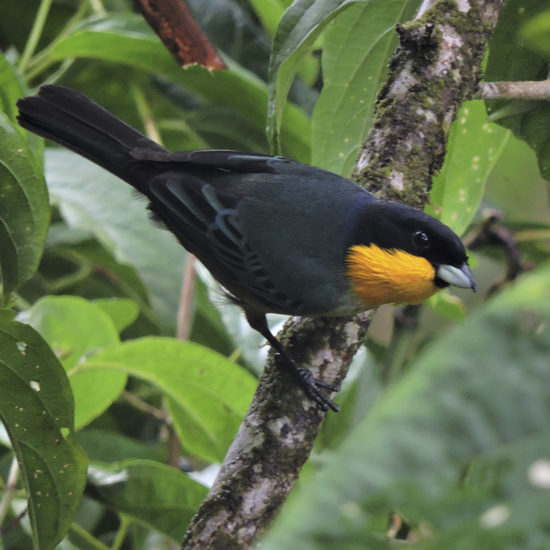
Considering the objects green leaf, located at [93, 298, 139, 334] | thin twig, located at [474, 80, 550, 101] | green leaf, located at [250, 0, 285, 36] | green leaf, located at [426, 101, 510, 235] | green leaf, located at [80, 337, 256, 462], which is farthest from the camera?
green leaf, located at [250, 0, 285, 36]

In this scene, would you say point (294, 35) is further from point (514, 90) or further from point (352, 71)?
point (514, 90)

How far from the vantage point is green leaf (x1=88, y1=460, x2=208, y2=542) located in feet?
7.11

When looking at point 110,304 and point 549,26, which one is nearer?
point 549,26

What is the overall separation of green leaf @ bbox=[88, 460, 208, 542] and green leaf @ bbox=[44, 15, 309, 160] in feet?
4.95

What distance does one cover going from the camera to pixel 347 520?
0.57 metres

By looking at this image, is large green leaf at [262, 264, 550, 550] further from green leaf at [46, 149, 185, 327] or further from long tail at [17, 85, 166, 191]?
green leaf at [46, 149, 185, 327]

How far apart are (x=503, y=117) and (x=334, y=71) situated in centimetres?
49

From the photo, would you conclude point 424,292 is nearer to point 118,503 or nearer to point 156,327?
point 118,503

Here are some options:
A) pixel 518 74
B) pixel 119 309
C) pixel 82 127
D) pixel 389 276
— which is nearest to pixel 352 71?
pixel 518 74

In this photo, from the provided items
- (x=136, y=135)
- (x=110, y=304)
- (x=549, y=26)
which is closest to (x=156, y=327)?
(x=110, y=304)

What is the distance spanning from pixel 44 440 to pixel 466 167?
59.0 inches

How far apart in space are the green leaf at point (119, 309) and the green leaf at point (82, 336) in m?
0.25

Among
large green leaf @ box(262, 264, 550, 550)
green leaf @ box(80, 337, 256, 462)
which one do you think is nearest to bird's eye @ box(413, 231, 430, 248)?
green leaf @ box(80, 337, 256, 462)

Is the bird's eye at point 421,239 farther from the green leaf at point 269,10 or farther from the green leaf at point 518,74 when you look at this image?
the green leaf at point 269,10
